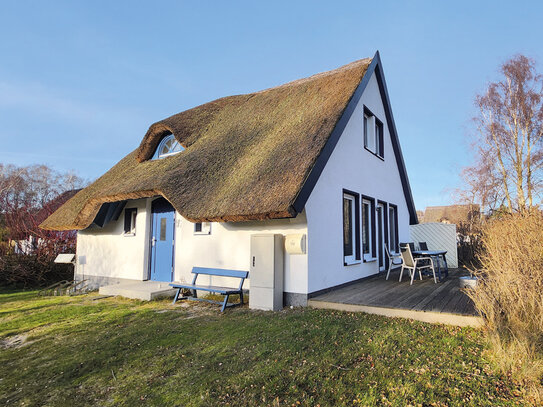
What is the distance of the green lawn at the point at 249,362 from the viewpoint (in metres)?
2.81

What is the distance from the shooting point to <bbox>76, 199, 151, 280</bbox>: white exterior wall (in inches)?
353

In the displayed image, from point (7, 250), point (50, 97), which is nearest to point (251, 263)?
point (7, 250)

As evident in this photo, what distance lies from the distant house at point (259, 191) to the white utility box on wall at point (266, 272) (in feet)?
0.89

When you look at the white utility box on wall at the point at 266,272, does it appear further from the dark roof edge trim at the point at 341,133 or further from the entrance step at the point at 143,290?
the entrance step at the point at 143,290

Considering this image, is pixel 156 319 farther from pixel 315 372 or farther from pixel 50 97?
pixel 50 97

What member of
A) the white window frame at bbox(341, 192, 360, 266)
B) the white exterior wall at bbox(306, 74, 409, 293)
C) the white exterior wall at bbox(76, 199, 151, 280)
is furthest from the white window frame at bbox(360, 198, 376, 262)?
the white exterior wall at bbox(76, 199, 151, 280)

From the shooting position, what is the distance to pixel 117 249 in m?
9.51

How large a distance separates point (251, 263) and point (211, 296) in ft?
5.60

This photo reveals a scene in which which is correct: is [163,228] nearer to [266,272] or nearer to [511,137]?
[266,272]

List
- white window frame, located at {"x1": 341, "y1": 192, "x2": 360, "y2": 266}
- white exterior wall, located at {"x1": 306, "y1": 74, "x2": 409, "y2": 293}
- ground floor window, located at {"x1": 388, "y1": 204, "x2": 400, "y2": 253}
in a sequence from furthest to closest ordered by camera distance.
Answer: ground floor window, located at {"x1": 388, "y1": 204, "x2": 400, "y2": 253} → white window frame, located at {"x1": 341, "y1": 192, "x2": 360, "y2": 266} → white exterior wall, located at {"x1": 306, "y1": 74, "x2": 409, "y2": 293}

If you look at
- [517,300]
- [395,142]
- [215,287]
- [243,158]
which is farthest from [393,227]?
[517,300]

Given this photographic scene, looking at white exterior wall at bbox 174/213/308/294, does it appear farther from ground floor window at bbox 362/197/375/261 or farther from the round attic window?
ground floor window at bbox 362/197/375/261

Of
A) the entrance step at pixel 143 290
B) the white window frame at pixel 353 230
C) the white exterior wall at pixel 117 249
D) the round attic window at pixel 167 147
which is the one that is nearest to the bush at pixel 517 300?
the white window frame at pixel 353 230

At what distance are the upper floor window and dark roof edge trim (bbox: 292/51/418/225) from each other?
2.76 feet
